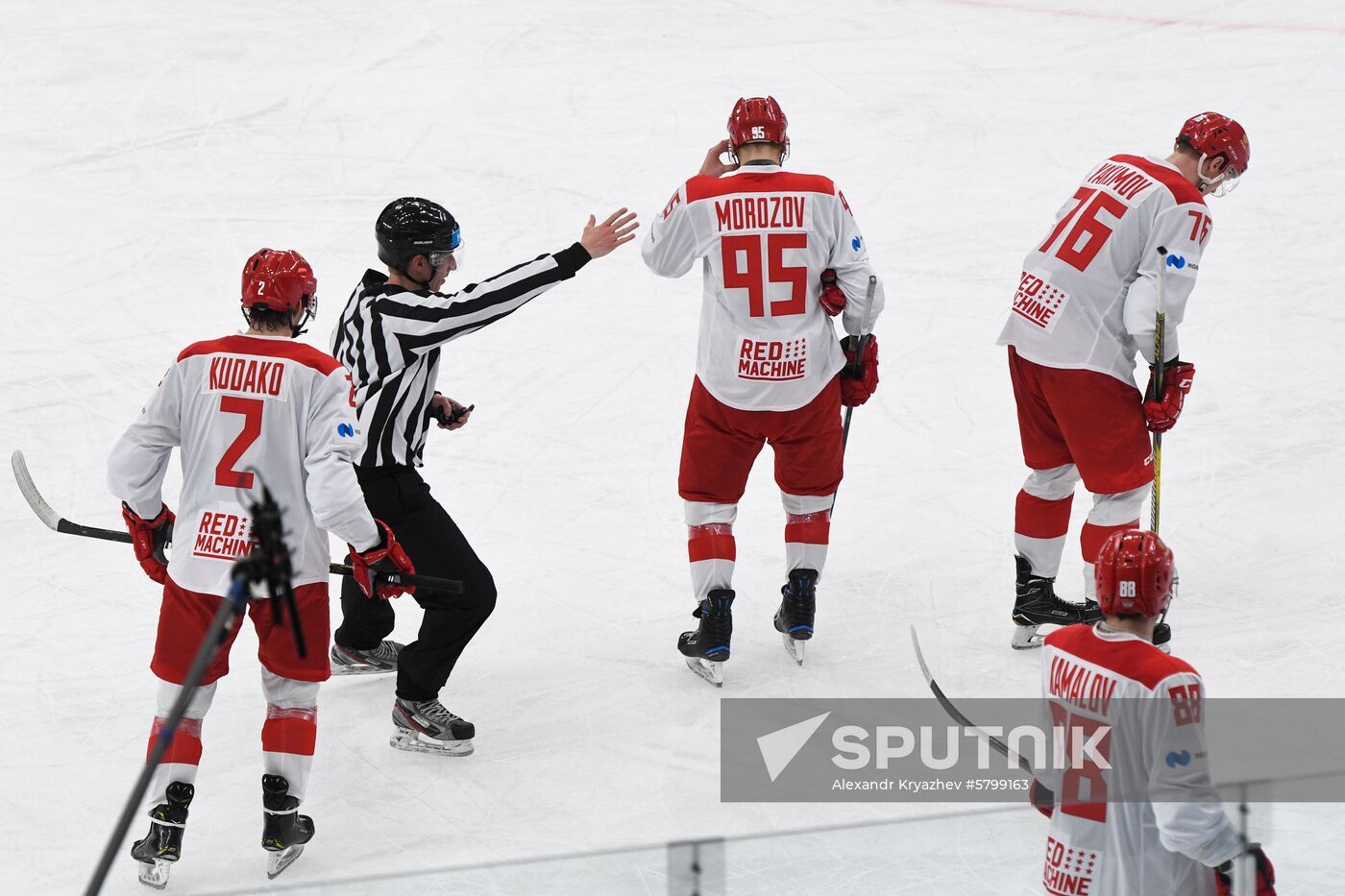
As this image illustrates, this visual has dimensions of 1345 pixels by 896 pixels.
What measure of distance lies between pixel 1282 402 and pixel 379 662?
10.4 ft

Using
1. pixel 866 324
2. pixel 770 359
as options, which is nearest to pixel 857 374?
pixel 866 324

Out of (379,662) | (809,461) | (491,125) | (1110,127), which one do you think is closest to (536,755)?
(379,662)

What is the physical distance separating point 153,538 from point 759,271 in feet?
5.23

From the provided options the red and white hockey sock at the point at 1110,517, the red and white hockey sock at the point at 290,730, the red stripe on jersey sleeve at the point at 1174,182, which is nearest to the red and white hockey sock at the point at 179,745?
the red and white hockey sock at the point at 290,730

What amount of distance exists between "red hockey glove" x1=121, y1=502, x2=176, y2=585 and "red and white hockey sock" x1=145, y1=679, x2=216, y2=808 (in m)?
0.26

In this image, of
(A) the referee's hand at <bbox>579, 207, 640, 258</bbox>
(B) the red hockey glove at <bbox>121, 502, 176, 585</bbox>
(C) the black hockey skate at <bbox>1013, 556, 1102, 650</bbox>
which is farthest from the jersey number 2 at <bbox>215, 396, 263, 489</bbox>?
(C) the black hockey skate at <bbox>1013, 556, 1102, 650</bbox>

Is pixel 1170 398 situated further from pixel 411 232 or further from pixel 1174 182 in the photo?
pixel 411 232

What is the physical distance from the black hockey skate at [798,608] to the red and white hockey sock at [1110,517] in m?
0.74

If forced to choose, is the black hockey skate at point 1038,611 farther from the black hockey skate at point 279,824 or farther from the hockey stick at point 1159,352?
the black hockey skate at point 279,824

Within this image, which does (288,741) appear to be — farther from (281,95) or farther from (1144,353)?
(281,95)

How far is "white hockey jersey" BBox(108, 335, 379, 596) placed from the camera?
10.8ft

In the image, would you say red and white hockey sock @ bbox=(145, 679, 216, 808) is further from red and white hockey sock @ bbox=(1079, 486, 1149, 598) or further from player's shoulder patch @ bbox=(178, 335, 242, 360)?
red and white hockey sock @ bbox=(1079, 486, 1149, 598)

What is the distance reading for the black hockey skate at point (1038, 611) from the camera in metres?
4.32

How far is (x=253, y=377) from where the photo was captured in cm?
328
